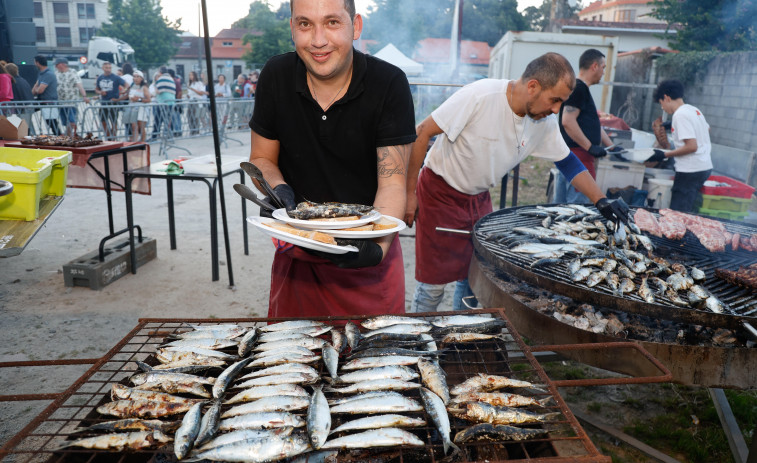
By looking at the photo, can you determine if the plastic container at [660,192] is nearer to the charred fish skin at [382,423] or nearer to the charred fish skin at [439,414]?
the charred fish skin at [439,414]

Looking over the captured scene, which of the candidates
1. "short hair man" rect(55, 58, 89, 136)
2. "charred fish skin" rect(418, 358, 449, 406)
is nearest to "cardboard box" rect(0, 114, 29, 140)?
"charred fish skin" rect(418, 358, 449, 406)

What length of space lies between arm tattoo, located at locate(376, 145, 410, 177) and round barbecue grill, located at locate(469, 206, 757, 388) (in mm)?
977

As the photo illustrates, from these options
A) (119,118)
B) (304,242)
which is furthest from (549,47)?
(304,242)

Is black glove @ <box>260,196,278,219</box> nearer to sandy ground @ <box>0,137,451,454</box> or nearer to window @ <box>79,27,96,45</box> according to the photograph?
sandy ground @ <box>0,137,451,454</box>

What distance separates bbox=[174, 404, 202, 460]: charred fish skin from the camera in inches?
63.9

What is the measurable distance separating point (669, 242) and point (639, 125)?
17176mm

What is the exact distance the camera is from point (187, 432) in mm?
1693

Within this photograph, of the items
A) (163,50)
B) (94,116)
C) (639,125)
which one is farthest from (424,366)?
(163,50)

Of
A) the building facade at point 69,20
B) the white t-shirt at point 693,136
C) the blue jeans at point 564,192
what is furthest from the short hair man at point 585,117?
the building facade at point 69,20

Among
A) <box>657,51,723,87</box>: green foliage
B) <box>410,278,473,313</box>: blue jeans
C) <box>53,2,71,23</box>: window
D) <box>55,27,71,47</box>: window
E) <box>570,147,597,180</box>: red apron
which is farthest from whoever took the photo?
<box>55,27,71,47</box>: window

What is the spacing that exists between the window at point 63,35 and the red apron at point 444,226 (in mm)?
87177

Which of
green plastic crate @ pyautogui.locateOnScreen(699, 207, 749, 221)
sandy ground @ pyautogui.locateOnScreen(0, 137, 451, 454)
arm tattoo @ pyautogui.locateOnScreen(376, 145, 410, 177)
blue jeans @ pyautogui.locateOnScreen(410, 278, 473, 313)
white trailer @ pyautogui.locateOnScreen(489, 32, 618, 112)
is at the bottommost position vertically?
sandy ground @ pyautogui.locateOnScreen(0, 137, 451, 454)

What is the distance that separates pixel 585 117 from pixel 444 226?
4.03 m

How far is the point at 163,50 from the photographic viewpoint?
54.5 meters
